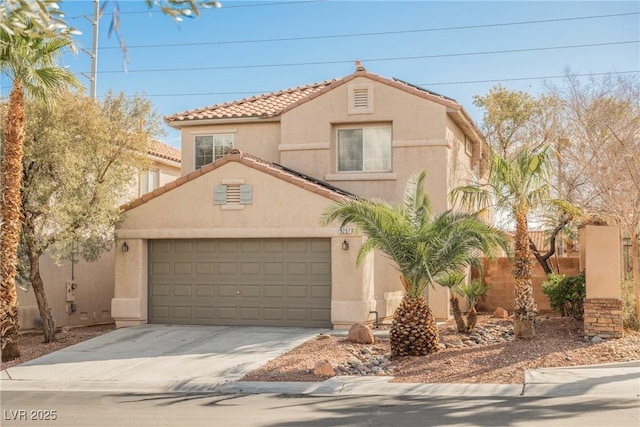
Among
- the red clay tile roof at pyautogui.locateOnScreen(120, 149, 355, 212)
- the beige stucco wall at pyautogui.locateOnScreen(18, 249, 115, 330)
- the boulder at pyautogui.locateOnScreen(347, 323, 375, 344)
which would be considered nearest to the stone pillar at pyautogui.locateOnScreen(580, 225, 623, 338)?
the boulder at pyautogui.locateOnScreen(347, 323, 375, 344)

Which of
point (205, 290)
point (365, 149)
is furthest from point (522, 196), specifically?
point (205, 290)

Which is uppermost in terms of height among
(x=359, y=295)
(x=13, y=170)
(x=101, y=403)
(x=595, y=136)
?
(x=595, y=136)

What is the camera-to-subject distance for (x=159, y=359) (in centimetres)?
1502

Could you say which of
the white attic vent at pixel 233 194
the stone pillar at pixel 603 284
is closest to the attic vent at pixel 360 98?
the white attic vent at pixel 233 194

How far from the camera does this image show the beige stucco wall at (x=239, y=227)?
59.4 feet

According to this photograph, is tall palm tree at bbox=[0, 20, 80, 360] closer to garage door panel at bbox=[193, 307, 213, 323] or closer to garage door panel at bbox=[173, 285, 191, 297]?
garage door panel at bbox=[173, 285, 191, 297]

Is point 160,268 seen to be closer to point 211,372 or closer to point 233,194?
point 233,194

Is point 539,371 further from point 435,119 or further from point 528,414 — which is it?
point 435,119

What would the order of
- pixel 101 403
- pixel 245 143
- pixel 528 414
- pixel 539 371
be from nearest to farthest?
pixel 528 414
pixel 101 403
pixel 539 371
pixel 245 143

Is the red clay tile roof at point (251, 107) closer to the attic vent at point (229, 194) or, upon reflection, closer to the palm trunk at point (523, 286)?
the attic vent at point (229, 194)

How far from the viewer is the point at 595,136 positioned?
18.8 meters

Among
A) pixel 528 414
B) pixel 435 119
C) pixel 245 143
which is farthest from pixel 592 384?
pixel 245 143

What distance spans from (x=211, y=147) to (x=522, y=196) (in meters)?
11.5

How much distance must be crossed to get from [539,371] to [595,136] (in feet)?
27.6
